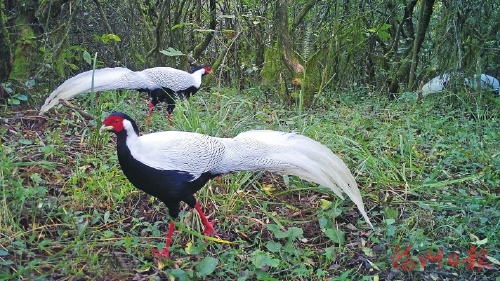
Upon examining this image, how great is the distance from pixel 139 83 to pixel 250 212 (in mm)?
1809

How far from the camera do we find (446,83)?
5.45 metres

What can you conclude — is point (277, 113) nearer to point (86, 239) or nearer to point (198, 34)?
point (86, 239)

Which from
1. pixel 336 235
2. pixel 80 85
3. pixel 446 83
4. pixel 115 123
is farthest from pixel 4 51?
pixel 446 83

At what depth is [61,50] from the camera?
470 centimetres

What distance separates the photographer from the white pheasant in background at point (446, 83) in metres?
5.31

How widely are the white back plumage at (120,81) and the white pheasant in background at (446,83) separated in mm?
2719

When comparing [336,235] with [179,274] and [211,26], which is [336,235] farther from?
[211,26]

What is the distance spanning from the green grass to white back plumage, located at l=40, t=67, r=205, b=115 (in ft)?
1.04

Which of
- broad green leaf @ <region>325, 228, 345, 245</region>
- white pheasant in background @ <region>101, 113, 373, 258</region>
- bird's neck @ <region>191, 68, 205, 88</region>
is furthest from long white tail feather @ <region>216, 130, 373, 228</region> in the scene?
bird's neck @ <region>191, 68, 205, 88</region>

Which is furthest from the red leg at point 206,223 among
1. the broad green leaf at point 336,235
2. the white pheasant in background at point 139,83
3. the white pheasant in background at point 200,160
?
the white pheasant in background at point 139,83

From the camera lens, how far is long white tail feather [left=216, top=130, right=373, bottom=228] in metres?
2.70

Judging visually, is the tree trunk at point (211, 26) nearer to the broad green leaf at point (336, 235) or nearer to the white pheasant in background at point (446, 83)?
the white pheasant in background at point (446, 83)

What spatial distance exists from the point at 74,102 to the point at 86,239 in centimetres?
216

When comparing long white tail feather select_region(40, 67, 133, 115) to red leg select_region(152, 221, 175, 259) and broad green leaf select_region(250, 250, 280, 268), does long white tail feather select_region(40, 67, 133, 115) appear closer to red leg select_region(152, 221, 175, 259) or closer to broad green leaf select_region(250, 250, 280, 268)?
red leg select_region(152, 221, 175, 259)
